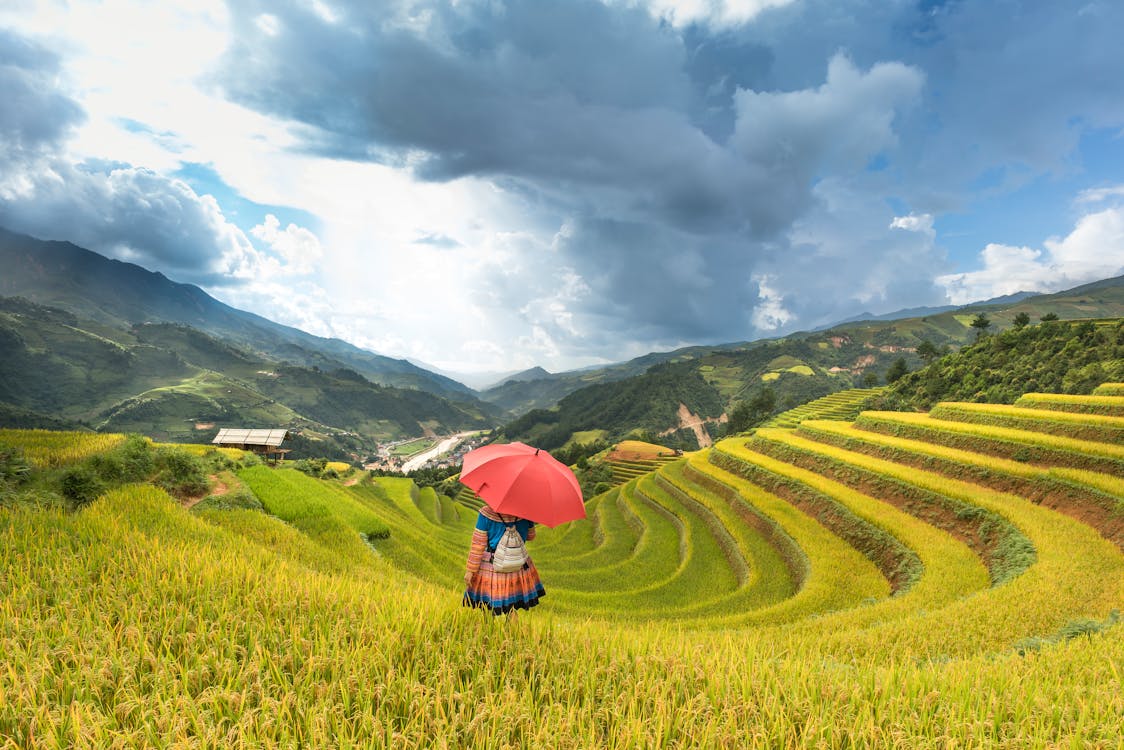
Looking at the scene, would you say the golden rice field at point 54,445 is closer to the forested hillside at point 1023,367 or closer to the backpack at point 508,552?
the backpack at point 508,552

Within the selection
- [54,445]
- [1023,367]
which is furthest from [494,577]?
[1023,367]

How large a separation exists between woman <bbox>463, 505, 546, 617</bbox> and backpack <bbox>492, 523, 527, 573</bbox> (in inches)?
1.8

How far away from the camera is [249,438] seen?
2964 centimetres

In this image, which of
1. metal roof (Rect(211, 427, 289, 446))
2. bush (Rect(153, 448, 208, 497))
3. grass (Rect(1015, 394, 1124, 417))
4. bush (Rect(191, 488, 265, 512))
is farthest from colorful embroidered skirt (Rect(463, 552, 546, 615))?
metal roof (Rect(211, 427, 289, 446))

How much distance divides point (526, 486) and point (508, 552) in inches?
34.0

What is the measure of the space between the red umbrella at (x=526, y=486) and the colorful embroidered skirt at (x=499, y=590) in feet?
2.41

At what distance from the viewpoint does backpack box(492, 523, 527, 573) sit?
15.4 feet

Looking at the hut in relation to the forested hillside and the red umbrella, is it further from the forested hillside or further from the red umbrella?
the forested hillside

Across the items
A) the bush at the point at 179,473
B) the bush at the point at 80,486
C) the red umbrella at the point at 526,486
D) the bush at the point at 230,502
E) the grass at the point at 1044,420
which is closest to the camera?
the red umbrella at the point at 526,486

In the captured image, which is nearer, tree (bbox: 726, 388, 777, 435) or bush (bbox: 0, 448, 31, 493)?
bush (bbox: 0, 448, 31, 493)

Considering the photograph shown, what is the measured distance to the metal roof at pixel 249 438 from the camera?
29203 mm

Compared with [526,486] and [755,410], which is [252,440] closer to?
[526,486]

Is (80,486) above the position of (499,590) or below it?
below

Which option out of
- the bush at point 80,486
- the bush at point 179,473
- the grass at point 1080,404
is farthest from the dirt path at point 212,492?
the grass at point 1080,404
